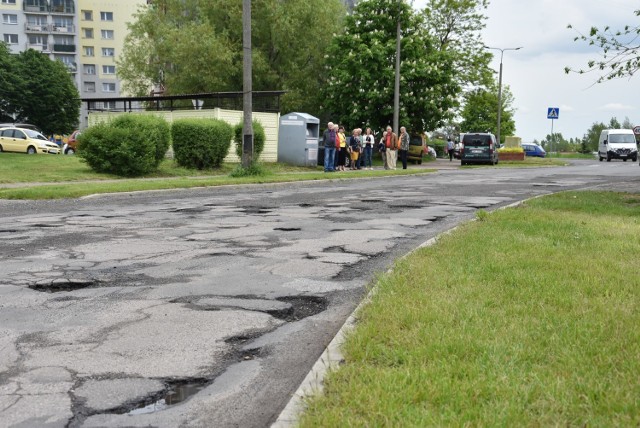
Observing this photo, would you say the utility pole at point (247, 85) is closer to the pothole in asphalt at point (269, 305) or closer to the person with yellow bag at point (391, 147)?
the person with yellow bag at point (391, 147)

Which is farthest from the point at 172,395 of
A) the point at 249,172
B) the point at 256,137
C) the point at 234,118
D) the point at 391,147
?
the point at 234,118

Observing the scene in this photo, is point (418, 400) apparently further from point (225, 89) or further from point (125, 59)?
point (125, 59)

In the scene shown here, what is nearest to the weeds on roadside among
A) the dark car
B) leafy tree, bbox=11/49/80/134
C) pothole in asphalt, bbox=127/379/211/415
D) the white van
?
pothole in asphalt, bbox=127/379/211/415

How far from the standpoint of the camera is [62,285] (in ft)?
19.9

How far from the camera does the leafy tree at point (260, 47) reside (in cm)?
4203

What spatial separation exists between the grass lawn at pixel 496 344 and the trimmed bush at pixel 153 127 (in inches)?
638

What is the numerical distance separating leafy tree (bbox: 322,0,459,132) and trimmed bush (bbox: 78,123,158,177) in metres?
19.7

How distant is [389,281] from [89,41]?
3836 inches

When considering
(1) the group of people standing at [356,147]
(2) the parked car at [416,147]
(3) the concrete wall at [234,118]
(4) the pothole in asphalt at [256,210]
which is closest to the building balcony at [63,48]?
(3) the concrete wall at [234,118]

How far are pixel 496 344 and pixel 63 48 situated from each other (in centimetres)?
9903

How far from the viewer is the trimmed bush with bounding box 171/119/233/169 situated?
23.7 m

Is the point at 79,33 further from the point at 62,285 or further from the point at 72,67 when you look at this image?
the point at 62,285

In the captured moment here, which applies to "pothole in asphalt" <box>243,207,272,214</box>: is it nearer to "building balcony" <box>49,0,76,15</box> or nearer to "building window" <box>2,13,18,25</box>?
"building balcony" <box>49,0,76,15</box>

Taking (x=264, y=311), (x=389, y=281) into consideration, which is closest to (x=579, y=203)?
(x=389, y=281)
